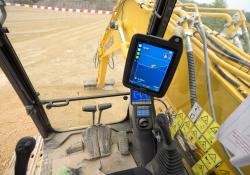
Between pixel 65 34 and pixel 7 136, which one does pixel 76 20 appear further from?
pixel 7 136

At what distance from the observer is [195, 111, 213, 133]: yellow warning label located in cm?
81

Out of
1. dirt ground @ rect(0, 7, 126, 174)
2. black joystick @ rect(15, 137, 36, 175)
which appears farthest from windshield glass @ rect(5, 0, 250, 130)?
black joystick @ rect(15, 137, 36, 175)

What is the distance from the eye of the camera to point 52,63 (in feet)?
12.7

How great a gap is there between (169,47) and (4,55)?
2.71 feet

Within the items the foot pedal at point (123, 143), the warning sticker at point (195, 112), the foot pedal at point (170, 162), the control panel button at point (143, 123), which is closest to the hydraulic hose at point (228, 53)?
the warning sticker at point (195, 112)

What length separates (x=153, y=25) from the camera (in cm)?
97

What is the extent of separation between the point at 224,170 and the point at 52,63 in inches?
145

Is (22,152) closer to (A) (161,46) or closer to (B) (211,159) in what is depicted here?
(A) (161,46)

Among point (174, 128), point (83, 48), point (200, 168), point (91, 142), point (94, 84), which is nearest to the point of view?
point (200, 168)

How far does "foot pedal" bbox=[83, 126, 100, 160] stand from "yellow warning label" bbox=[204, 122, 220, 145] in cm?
80

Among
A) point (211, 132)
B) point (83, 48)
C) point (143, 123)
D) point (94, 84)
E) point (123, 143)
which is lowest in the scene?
point (83, 48)

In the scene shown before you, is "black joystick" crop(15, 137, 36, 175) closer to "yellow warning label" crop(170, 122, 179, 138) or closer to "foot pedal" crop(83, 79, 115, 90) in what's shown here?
"yellow warning label" crop(170, 122, 179, 138)

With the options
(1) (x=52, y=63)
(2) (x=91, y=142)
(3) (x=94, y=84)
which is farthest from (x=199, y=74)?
(1) (x=52, y=63)

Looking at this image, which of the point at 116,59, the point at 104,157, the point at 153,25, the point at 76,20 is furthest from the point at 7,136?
the point at 76,20
